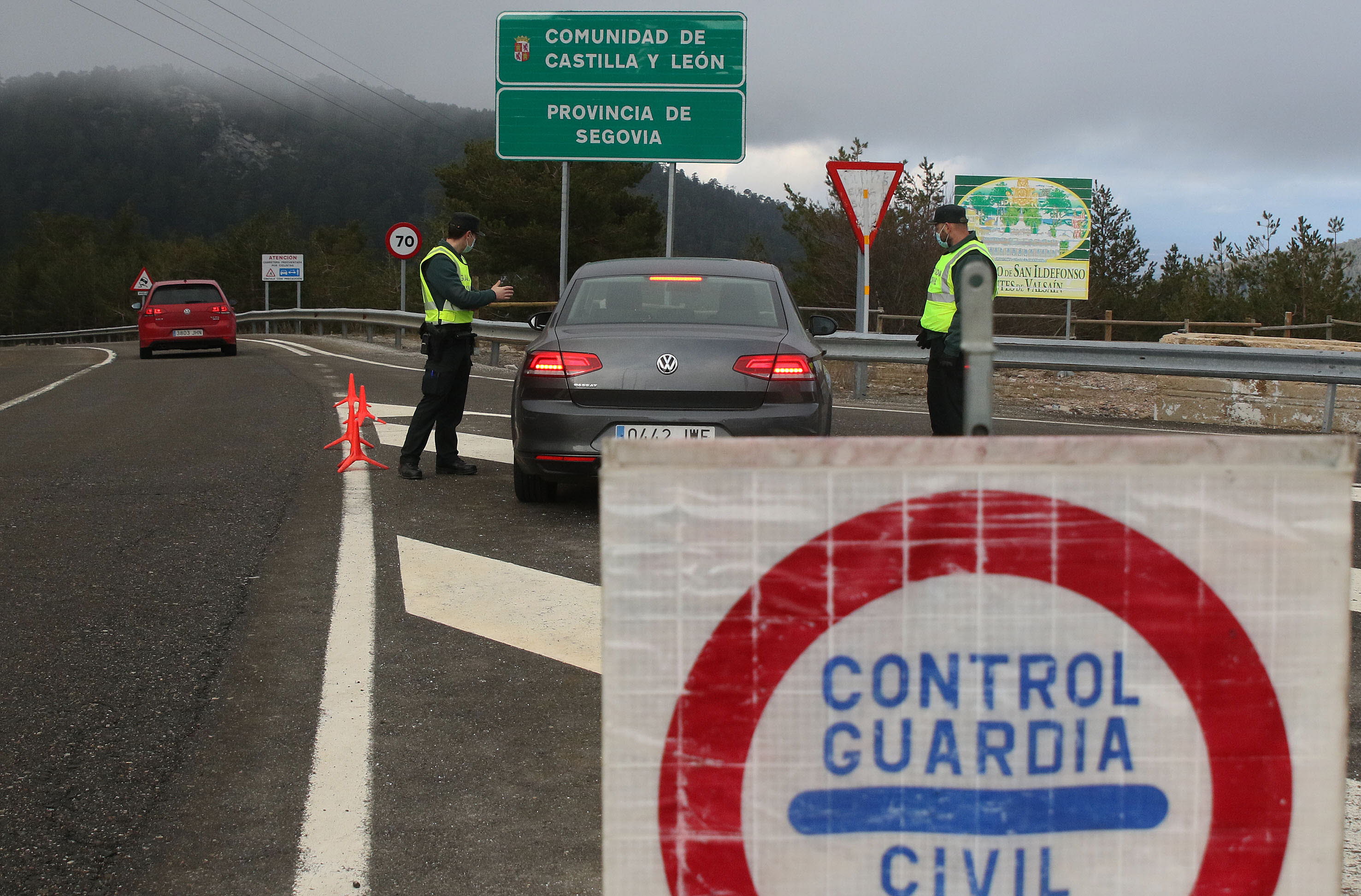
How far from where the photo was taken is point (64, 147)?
7559 inches

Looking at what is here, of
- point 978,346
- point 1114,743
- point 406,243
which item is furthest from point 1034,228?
point 1114,743

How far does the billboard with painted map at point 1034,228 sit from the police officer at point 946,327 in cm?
1619

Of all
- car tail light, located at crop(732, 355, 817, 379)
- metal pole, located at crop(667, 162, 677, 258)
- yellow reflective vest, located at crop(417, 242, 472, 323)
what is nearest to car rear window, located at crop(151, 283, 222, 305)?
metal pole, located at crop(667, 162, 677, 258)

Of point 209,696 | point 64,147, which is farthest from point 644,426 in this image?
point 64,147

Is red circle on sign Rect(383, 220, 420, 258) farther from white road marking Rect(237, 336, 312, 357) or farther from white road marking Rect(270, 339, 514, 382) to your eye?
white road marking Rect(237, 336, 312, 357)

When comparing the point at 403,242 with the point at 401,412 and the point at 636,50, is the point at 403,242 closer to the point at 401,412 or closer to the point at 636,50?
the point at 636,50

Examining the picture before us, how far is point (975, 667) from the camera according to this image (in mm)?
1682

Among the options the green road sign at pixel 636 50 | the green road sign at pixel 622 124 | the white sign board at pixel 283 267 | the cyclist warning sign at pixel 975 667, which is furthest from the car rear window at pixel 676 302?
the white sign board at pixel 283 267

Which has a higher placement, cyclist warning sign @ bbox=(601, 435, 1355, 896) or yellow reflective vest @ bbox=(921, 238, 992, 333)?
yellow reflective vest @ bbox=(921, 238, 992, 333)

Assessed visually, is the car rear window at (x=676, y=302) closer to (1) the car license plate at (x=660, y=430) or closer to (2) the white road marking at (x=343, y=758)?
(1) the car license plate at (x=660, y=430)

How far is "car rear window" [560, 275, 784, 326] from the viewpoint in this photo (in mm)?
7242

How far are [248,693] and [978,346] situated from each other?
3.02m

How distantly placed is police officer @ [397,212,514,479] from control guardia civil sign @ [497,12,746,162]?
449 inches

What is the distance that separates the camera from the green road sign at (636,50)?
1947 cm
